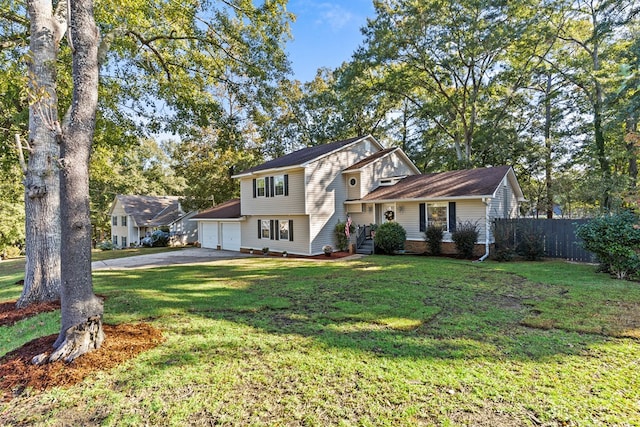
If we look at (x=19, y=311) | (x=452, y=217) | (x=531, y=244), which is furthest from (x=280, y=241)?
(x=19, y=311)

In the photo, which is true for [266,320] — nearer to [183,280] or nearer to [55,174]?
[183,280]

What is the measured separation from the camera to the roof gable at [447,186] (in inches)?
580

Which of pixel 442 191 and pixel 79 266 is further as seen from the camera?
pixel 442 191

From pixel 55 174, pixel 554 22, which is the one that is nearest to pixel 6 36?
pixel 55 174

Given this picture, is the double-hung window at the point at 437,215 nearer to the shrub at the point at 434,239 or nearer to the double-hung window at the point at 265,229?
the shrub at the point at 434,239

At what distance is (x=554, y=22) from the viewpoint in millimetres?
21422

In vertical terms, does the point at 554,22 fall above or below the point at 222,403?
above

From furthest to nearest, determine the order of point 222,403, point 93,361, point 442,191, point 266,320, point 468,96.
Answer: point 468,96
point 442,191
point 266,320
point 93,361
point 222,403

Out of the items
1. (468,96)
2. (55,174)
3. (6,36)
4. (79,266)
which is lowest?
(79,266)

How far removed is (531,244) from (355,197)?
8898 millimetres

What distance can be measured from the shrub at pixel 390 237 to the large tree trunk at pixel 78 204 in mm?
13372

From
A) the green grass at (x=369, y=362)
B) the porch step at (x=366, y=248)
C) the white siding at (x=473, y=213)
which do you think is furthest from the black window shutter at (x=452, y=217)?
the green grass at (x=369, y=362)

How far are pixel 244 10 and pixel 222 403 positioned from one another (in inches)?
426

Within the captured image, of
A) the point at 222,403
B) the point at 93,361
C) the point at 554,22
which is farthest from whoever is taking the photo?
the point at 554,22
